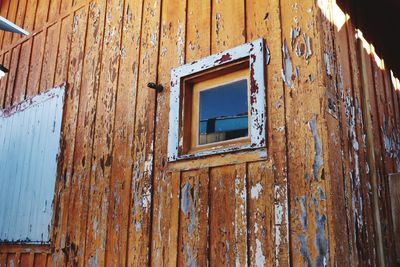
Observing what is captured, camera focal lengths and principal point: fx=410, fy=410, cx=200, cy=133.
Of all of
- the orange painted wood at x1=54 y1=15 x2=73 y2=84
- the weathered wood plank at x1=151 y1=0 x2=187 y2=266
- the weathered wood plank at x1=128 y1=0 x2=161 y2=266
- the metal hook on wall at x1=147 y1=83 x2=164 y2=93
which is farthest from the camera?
the orange painted wood at x1=54 y1=15 x2=73 y2=84

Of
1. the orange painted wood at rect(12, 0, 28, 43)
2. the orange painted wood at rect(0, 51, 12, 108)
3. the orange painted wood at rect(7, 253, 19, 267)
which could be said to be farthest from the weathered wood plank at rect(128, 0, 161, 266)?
the orange painted wood at rect(12, 0, 28, 43)

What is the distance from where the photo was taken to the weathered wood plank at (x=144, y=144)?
2.88 m

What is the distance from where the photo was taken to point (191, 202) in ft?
8.66

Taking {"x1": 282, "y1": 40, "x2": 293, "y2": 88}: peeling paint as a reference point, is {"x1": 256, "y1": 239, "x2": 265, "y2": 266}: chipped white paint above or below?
below

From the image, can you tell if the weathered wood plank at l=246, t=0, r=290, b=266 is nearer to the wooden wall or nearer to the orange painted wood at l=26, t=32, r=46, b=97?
the wooden wall

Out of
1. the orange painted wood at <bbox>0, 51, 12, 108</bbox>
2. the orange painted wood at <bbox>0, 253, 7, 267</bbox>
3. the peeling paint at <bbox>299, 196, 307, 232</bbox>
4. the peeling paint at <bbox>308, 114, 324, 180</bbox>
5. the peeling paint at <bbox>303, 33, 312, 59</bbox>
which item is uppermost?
the orange painted wood at <bbox>0, 51, 12, 108</bbox>

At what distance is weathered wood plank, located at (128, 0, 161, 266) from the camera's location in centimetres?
288

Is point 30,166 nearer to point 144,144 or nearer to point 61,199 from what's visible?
point 61,199

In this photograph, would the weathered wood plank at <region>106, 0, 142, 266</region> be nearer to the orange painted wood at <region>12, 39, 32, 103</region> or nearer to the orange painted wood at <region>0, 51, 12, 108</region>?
the orange painted wood at <region>12, 39, 32, 103</region>

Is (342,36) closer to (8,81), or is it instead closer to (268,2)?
(268,2)

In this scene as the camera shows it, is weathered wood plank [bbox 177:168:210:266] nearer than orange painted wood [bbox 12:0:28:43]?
Yes

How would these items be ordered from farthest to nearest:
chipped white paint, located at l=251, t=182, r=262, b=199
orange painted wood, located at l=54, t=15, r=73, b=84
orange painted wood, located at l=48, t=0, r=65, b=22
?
orange painted wood, located at l=48, t=0, r=65, b=22, orange painted wood, located at l=54, t=15, r=73, b=84, chipped white paint, located at l=251, t=182, r=262, b=199

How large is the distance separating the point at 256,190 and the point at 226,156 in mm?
297

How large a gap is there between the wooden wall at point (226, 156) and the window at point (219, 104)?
80 millimetres
